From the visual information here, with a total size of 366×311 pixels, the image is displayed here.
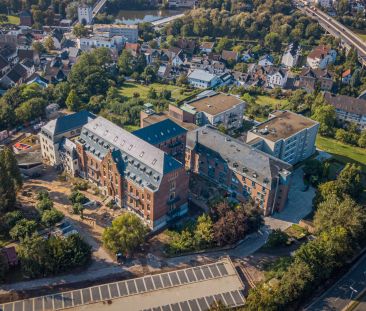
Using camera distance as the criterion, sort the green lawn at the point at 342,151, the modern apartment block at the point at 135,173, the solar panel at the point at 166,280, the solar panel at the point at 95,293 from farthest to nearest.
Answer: the green lawn at the point at 342,151 < the modern apartment block at the point at 135,173 < the solar panel at the point at 166,280 < the solar panel at the point at 95,293

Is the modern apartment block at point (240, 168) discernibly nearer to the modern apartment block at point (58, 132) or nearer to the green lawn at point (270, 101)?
the modern apartment block at point (58, 132)

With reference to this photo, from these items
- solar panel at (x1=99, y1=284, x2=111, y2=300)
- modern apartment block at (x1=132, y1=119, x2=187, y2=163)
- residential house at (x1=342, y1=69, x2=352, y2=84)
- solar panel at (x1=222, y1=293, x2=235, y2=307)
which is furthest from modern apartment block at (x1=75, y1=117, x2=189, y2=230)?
residential house at (x1=342, y1=69, x2=352, y2=84)

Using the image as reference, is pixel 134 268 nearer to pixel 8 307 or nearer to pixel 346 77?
pixel 8 307

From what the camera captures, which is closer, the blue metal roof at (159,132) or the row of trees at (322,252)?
the row of trees at (322,252)

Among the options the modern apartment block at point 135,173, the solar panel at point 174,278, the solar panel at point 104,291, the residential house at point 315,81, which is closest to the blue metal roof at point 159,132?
the modern apartment block at point 135,173

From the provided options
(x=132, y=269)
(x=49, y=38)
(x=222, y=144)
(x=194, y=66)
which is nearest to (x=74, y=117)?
(x=222, y=144)
